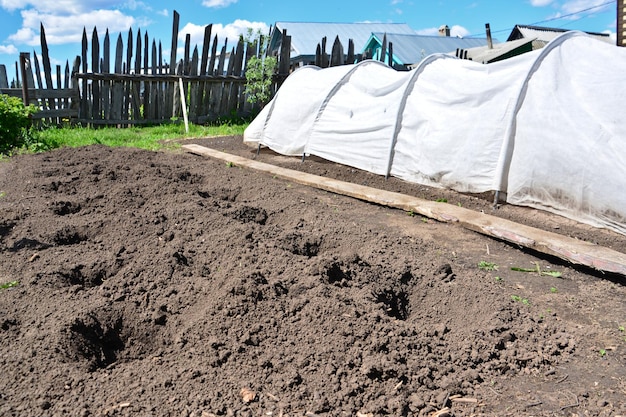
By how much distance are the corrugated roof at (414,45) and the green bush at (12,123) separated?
2115cm

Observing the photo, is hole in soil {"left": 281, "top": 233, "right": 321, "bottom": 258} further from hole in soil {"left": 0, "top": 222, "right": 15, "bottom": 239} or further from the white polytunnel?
the white polytunnel

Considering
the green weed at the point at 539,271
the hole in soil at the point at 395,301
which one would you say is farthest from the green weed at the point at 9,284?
the green weed at the point at 539,271

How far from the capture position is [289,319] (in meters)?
3.04

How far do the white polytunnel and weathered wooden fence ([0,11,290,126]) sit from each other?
19.2ft

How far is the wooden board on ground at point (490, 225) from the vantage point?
167 inches

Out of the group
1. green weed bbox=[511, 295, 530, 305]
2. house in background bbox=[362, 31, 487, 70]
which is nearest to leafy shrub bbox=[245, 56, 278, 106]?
green weed bbox=[511, 295, 530, 305]

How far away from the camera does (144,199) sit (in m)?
5.85

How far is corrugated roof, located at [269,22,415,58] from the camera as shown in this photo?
3372 centimetres

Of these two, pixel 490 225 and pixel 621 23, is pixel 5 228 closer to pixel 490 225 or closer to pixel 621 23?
pixel 490 225

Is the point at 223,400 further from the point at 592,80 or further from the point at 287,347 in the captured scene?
the point at 592,80

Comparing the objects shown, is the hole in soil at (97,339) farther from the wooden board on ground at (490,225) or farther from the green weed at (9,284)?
the wooden board on ground at (490,225)

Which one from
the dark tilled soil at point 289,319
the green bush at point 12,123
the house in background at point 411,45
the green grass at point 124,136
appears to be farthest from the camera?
the house in background at point 411,45

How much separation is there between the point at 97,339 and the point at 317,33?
34.7 meters

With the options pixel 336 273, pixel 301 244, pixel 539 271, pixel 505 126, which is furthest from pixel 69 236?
pixel 505 126
